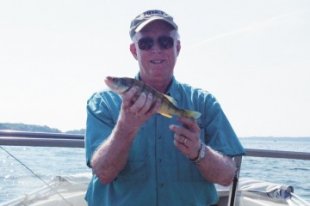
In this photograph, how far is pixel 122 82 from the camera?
8.36 feet

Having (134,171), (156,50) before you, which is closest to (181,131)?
(134,171)

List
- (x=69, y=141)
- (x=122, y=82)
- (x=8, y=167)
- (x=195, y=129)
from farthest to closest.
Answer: (x=8, y=167)
(x=69, y=141)
(x=195, y=129)
(x=122, y=82)

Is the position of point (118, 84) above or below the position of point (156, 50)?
below

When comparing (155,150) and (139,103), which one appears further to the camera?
(155,150)

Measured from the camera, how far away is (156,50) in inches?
122

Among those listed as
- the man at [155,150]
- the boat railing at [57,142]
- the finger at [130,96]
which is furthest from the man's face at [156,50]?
the boat railing at [57,142]

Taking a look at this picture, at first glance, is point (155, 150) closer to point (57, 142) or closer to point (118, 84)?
point (118, 84)

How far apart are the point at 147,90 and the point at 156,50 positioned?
62 centimetres

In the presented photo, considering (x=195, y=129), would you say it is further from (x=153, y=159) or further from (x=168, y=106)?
(x=153, y=159)

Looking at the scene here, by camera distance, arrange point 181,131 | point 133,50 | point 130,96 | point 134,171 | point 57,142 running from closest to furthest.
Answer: point 130,96 < point 181,131 < point 134,171 < point 133,50 < point 57,142

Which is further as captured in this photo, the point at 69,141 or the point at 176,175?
the point at 69,141

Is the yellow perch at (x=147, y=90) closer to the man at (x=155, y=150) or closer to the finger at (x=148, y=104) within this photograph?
the finger at (x=148, y=104)

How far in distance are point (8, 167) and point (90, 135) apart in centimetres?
134

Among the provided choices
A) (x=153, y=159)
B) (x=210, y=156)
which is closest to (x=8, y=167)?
(x=153, y=159)
